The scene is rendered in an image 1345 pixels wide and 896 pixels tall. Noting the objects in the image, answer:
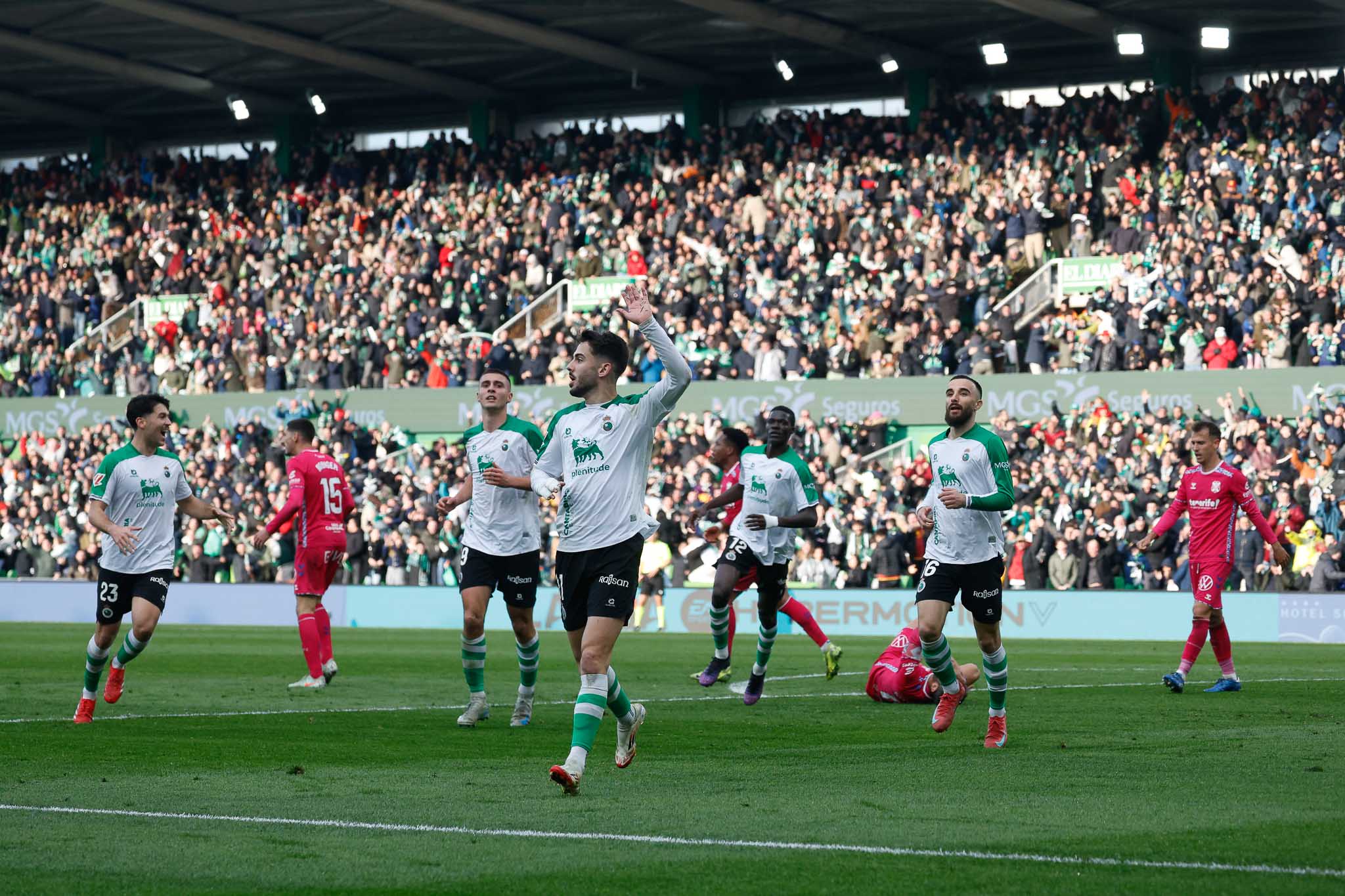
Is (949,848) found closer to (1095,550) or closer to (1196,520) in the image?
(1196,520)

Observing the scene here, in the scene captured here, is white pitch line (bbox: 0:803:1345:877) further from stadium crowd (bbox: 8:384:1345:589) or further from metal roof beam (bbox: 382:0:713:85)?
metal roof beam (bbox: 382:0:713:85)

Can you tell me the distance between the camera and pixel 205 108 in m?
50.0

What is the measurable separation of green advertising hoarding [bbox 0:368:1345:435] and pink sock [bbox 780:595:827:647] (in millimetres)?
15236

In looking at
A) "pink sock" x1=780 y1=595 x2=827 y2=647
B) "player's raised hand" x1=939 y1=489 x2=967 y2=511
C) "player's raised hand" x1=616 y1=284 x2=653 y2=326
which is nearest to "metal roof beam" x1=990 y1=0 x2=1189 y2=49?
"pink sock" x1=780 y1=595 x2=827 y2=647

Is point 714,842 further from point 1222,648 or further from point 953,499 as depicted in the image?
point 1222,648

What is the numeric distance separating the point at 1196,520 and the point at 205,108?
38343 millimetres

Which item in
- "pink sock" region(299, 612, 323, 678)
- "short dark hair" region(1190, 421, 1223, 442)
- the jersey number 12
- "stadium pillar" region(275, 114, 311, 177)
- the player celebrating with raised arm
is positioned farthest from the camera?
"stadium pillar" region(275, 114, 311, 177)

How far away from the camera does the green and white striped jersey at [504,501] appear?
13477mm

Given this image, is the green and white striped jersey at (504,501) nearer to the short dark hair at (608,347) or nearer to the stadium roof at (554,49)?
the short dark hair at (608,347)

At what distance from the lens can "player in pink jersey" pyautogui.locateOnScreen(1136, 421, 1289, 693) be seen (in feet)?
54.2

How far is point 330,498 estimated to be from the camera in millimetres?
17281

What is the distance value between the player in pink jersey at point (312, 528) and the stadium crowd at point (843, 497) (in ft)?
47.6

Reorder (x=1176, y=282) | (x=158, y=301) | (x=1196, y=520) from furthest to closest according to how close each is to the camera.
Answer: (x=158, y=301), (x=1176, y=282), (x=1196, y=520)

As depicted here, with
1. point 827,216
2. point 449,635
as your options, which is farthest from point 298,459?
point 827,216
